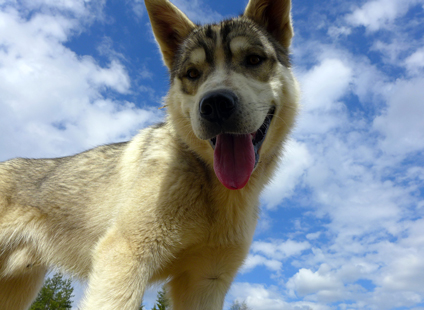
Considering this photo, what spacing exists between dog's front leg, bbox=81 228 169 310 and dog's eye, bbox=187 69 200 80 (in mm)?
2178

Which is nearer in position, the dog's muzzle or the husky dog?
the dog's muzzle

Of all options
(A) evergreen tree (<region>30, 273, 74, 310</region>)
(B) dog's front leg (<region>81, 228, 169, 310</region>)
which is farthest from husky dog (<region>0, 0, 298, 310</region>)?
(A) evergreen tree (<region>30, 273, 74, 310</region>)

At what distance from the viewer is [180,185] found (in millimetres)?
3953

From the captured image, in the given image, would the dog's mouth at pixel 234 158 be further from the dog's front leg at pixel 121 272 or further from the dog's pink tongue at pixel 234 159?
the dog's front leg at pixel 121 272

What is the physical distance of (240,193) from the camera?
4.20m

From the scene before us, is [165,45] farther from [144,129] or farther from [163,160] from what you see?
[163,160]

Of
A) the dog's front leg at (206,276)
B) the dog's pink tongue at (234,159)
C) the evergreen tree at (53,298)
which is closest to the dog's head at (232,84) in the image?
the dog's pink tongue at (234,159)

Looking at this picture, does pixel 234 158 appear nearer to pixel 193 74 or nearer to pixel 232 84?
pixel 232 84

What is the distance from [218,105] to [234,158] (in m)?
0.66

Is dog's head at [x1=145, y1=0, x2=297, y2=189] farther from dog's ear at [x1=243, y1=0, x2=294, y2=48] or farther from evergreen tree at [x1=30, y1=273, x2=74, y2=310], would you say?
evergreen tree at [x1=30, y1=273, x2=74, y2=310]

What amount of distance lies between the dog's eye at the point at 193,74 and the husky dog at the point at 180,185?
20mm

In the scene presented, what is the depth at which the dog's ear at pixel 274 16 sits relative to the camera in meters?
4.70

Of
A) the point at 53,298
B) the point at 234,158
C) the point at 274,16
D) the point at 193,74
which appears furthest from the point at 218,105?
the point at 53,298

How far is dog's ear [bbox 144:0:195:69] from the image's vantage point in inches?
181
